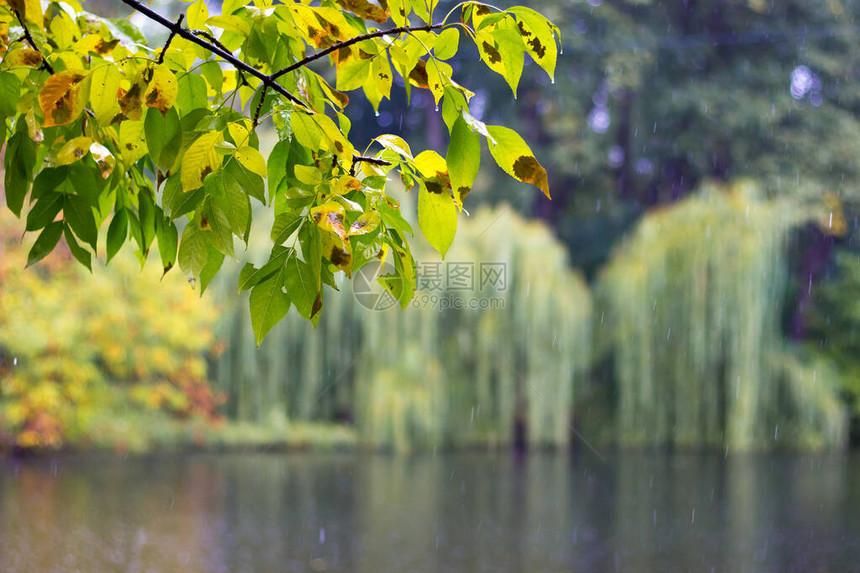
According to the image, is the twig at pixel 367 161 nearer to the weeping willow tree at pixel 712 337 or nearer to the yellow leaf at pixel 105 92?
the yellow leaf at pixel 105 92

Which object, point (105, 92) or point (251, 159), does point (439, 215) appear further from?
point (105, 92)

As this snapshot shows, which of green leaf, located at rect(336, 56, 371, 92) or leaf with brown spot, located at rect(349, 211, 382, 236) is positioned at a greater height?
green leaf, located at rect(336, 56, 371, 92)

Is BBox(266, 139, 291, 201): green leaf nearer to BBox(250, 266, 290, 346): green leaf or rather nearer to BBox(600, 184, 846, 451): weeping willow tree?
BBox(250, 266, 290, 346): green leaf

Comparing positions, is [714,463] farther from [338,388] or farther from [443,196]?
[443,196]

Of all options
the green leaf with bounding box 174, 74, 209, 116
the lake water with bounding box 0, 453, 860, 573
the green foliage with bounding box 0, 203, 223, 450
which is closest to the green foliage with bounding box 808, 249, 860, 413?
the lake water with bounding box 0, 453, 860, 573

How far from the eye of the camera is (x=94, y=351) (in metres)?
6.46

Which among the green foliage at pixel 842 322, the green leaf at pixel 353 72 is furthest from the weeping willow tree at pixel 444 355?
the green leaf at pixel 353 72

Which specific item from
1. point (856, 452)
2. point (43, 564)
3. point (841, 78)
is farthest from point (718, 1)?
point (43, 564)

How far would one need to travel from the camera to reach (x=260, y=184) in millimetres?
658

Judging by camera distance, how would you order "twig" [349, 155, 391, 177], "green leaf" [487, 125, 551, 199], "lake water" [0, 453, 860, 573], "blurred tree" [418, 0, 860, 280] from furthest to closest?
"blurred tree" [418, 0, 860, 280] < "lake water" [0, 453, 860, 573] < "twig" [349, 155, 391, 177] < "green leaf" [487, 125, 551, 199]

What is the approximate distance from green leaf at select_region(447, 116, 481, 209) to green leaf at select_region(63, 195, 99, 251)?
360 mm

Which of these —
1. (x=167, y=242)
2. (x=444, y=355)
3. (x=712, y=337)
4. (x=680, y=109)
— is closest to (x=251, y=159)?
(x=167, y=242)

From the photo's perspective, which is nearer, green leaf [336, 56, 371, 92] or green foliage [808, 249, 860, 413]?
green leaf [336, 56, 371, 92]

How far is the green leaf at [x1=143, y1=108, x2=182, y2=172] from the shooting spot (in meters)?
0.65
